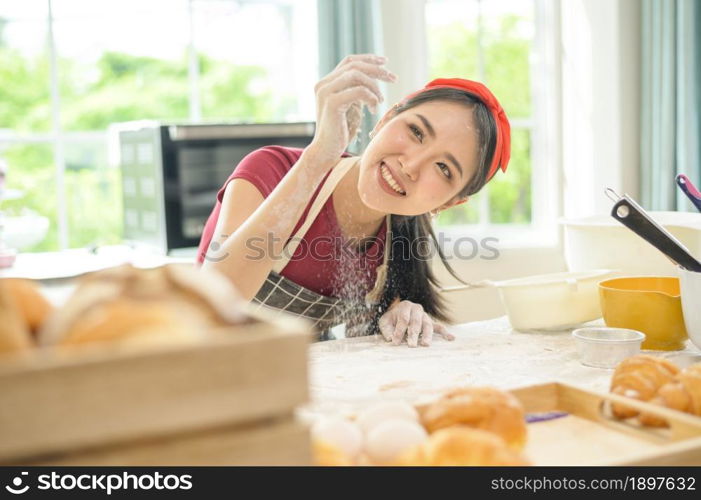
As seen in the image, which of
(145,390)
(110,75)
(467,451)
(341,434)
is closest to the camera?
(145,390)

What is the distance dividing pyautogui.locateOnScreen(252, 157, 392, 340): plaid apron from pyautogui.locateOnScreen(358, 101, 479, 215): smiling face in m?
0.17

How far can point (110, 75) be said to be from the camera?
15.6 feet

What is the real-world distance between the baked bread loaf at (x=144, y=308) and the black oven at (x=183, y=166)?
2184mm

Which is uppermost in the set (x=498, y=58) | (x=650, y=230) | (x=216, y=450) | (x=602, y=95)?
(x=498, y=58)

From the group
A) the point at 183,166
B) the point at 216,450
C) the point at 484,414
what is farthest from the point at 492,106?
the point at 183,166

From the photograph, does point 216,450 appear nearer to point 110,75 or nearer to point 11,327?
point 11,327

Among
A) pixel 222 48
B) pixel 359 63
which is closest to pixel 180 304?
pixel 359 63

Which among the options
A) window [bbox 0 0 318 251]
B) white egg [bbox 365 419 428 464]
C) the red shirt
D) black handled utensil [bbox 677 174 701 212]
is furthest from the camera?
window [bbox 0 0 318 251]

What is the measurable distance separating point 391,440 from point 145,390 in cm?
29

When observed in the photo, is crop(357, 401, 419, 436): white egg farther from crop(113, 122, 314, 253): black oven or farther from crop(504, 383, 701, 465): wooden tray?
crop(113, 122, 314, 253): black oven

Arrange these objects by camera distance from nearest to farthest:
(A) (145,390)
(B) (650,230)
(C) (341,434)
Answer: (A) (145,390)
(C) (341,434)
(B) (650,230)

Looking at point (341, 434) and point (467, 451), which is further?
point (341, 434)

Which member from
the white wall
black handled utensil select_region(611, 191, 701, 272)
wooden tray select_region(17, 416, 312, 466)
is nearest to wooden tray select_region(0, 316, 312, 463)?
wooden tray select_region(17, 416, 312, 466)

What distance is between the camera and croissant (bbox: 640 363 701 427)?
0.85m
